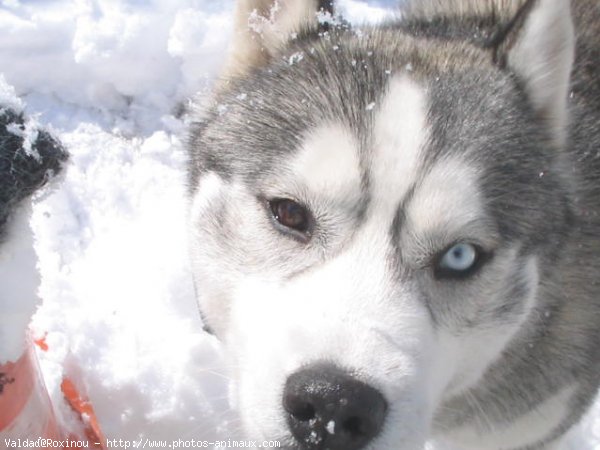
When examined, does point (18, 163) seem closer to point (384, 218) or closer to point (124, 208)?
point (384, 218)

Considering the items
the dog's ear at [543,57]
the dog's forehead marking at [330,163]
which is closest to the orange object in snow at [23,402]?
the dog's forehead marking at [330,163]

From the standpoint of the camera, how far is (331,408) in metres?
1.58

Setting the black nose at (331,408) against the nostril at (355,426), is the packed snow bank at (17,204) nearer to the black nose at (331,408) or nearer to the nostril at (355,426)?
the black nose at (331,408)

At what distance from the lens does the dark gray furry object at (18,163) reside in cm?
169

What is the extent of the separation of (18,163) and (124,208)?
6.43 feet

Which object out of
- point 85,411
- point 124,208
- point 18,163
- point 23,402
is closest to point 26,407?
point 23,402

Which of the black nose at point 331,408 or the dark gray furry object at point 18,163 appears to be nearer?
the black nose at point 331,408

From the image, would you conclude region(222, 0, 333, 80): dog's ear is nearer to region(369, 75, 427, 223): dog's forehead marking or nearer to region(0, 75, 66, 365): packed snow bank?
region(369, 75, 427, 223): dog's forehead marking

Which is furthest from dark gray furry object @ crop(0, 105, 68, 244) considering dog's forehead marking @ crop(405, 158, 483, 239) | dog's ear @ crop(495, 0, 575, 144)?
dog's ear @ crop(495, 0, 575, 144)

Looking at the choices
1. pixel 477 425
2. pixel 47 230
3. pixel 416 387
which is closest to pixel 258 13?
pixel 416 387

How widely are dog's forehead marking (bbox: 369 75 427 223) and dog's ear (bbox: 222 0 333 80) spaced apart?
516 millimetres

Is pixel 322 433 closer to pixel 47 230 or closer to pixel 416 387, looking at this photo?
pixel 416 387

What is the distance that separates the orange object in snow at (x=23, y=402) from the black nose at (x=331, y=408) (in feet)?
2.59

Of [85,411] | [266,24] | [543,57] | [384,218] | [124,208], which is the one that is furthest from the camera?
[124,208]
